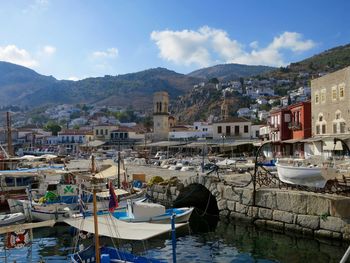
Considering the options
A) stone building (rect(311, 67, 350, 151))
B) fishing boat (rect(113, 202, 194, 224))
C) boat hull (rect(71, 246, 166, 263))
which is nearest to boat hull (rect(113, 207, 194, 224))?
fishing boat (rect(113, 202, 194, 224))

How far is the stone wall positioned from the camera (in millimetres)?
19812

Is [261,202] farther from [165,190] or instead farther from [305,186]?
[165,190]

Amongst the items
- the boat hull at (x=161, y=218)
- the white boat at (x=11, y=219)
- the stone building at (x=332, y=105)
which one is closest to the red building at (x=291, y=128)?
the stone building at (x=332, y=105)

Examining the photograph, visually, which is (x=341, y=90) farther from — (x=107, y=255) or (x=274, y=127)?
(x=107, y=255)

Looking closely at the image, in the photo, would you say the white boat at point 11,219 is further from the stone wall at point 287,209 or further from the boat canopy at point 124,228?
the stone wall at point 287,209

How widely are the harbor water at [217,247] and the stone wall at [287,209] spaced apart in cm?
62

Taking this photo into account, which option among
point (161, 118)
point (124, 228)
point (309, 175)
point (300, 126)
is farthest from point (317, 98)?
point (161, 118)

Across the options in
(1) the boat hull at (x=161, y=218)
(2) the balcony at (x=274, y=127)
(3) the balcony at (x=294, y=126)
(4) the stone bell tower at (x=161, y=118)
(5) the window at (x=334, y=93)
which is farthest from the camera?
(4) the stone bell tower at (x=161, y=118)

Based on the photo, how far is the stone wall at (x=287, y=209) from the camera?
19.8 meters

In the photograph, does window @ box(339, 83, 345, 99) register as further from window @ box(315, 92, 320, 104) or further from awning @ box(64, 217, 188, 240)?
awning @ box(64, 217, 188, 240)

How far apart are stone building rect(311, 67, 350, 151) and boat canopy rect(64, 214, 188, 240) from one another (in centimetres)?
2792

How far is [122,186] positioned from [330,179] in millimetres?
17811

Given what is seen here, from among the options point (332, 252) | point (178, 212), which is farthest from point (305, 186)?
point (178, 212)

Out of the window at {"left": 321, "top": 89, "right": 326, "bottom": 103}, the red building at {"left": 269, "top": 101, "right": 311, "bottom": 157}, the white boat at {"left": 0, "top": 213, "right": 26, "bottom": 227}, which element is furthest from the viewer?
the red building at {"left": 269, "top": 101, "right": 311, "bottom": 157}
